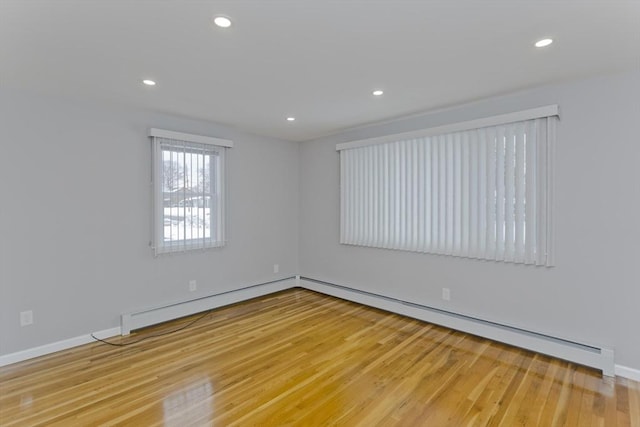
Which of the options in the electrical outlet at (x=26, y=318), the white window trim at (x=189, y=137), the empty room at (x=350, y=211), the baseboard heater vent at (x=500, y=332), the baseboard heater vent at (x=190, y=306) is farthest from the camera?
the white window trim at (x=189, y=137)

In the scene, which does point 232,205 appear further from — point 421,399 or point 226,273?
point 421,399

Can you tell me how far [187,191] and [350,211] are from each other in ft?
7.07

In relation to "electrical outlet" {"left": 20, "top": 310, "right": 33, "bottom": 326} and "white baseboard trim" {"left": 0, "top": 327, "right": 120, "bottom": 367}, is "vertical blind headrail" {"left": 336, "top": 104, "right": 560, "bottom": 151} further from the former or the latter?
"electrical outlet" {"left": 20, "top": 310, "right": 33, "bottom": 326}

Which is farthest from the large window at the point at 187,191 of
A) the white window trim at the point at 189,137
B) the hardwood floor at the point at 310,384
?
the hardwood floor at the point at 310,384

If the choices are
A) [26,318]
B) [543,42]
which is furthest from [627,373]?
[26,318]

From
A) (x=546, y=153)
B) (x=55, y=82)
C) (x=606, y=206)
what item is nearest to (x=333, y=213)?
(x=546, y=153)

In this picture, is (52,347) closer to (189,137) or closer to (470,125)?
(189,137)

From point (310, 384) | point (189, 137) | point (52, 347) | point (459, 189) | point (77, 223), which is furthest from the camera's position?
point (189, 137)

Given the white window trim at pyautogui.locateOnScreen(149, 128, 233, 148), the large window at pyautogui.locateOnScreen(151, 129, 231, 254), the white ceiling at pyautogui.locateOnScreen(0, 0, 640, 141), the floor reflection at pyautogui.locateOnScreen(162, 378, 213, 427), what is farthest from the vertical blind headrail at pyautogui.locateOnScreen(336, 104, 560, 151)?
the floor reflection at pyautogui.locateOnScreen(162, 378, 213, 427)

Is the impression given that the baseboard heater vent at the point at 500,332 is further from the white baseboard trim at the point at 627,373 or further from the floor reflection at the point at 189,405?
the floor reflection at the point at 189,405

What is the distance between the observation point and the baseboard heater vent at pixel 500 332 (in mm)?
2613

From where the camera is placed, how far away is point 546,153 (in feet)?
9.34

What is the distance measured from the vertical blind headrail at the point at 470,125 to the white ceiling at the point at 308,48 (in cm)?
23

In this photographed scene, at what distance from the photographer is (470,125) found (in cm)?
328
